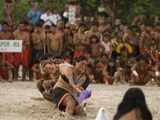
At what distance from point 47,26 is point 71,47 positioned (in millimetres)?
925

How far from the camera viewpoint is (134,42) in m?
20.4

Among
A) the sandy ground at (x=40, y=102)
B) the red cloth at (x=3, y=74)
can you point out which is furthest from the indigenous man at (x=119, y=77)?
the red cloth at (x=3, y=74)

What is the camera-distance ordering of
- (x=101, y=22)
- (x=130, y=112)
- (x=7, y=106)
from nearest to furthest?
1. (x=130, y=112)
2. (x=7, y=106)
3. (x=101, y=22)

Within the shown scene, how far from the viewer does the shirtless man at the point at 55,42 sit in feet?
64.8

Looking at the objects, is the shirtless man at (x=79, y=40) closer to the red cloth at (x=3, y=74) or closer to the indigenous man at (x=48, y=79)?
the red cloth at (x=3, y=74)

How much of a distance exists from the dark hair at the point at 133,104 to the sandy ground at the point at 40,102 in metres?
5.73

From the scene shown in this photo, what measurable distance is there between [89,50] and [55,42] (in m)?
0.99

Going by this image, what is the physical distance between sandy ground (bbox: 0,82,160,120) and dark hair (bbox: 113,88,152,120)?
18.8 ft

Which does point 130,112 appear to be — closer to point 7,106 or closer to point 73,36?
point 7,106

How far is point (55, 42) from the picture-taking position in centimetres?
1981

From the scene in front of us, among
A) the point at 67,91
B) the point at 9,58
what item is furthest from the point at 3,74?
the point at 67,91

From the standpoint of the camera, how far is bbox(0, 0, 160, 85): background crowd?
1930cm

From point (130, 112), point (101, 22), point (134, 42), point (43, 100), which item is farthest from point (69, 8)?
point (130, 112)

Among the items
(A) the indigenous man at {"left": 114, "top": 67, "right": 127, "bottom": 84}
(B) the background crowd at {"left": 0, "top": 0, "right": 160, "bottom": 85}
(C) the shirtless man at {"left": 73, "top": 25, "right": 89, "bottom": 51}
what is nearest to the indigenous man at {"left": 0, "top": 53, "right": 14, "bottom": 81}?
(B) the background crowd at {"left": 0, "top": 0, "right": 160, "bottom": 85}
